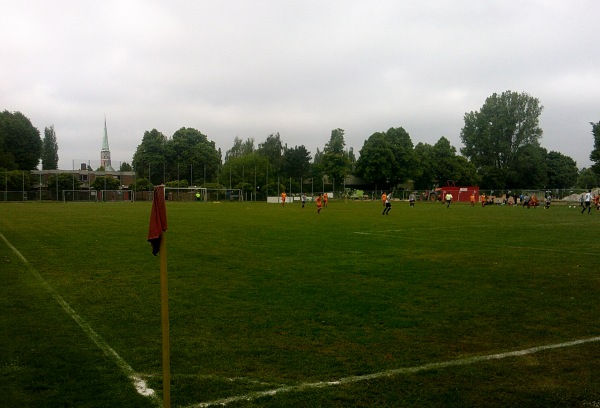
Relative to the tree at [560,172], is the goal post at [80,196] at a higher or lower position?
lower

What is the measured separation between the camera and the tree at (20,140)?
92438mm

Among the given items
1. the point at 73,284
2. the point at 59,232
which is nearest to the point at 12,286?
the point at 73,284

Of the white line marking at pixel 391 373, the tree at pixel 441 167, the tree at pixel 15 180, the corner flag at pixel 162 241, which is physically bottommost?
the white line marking at pixel 391 373

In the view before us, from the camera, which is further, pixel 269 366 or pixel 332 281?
pixel 332 281

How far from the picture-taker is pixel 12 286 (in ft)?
31.7

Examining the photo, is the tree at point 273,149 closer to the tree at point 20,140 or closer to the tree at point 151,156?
the tree at point 151,156

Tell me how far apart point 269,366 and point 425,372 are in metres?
1.62

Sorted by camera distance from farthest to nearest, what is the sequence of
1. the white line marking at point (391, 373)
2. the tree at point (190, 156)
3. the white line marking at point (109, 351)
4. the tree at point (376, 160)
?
the tree at point (190, 156), the tree at point (376, 160), the white line marking at point (109, 351), the white line marking at point (391, 373)

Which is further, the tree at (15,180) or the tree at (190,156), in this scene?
the tree at (190,156)

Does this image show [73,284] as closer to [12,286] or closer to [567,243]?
[12,286]

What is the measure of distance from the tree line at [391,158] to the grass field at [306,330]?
7413 centimetres

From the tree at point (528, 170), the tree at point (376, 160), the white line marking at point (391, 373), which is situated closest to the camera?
the white line marking at point (391, 373)

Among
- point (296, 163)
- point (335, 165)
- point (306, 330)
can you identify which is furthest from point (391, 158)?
point (306, 330)

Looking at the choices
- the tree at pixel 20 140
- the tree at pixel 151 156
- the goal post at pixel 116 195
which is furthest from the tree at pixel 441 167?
the tree at pixel 20 140
